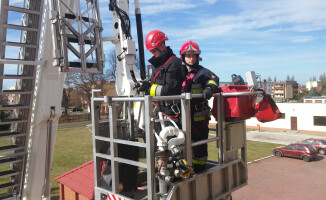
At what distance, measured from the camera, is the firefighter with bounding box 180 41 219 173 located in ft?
12.7

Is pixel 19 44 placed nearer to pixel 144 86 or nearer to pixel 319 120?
pixel 144 86

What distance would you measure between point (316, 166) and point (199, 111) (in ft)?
56.0

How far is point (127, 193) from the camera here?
375 cm

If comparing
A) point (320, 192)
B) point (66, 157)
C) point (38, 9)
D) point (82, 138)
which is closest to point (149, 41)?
point (38, 9)

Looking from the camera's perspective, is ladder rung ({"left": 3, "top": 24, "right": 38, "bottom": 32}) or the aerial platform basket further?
ladder rung ({"left": 3, "top": 24, "right": 38, "bottom": 32})

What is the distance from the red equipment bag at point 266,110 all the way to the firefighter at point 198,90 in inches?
29.6

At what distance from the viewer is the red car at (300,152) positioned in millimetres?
18438

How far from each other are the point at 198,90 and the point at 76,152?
750 inches

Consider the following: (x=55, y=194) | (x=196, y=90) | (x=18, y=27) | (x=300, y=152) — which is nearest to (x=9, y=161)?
(x=18, y=27)

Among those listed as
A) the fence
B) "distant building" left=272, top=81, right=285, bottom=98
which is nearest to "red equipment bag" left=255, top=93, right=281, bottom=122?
the fence

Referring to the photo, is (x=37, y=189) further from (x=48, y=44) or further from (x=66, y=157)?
(x=66, y=157)

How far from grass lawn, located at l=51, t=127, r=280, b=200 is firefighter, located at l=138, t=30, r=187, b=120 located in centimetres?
1114

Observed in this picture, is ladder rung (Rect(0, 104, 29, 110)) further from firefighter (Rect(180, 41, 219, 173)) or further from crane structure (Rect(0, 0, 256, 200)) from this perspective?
firefighter (Rect(180, 41, 219, 173))

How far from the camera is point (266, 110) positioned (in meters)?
4.09
